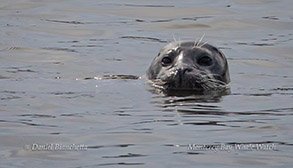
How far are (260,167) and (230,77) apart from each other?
17.4 ft

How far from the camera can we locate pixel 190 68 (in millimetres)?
9039

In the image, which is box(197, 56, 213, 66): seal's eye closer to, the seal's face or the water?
the seal's face

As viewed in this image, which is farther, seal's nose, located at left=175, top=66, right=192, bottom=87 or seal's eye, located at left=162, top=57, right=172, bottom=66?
seal's eye, located at left=162, top=57, right=172, bottom=66

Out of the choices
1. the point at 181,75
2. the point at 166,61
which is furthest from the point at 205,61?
the point at 181,75

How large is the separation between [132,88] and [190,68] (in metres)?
0.67

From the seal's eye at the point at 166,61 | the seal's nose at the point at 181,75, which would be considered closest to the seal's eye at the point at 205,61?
the seal's eye at the point at 166,61

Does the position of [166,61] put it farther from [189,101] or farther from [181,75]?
[189,101]

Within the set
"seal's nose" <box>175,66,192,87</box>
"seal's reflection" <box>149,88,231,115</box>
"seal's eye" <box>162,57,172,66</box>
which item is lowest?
"seal's reflection" <box>149,88,231,115</box>

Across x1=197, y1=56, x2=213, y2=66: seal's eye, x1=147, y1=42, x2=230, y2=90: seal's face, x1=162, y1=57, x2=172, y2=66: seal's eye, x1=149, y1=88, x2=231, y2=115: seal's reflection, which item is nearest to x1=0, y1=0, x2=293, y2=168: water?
x1=149, y1=88, x2=231, y2=115: seal's reflection

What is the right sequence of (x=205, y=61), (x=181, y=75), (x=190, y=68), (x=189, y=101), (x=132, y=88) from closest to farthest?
1. (x=189, y=101)
2. (x=181, y=75)
3. (x=190, y=68)
4. (x=132, y=88)
5. (x=205, y=61)

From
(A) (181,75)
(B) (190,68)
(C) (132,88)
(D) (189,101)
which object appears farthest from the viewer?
(C) (132,88)

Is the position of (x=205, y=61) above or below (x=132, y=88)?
above

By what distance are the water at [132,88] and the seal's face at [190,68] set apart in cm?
24

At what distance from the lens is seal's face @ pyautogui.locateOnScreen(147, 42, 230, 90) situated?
8.92m
